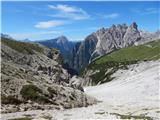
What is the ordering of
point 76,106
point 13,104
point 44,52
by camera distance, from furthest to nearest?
1. point 44,52
2. point 76,106
3. point 13,104

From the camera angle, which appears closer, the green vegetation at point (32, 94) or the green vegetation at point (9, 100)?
the green vegetation at point (9, 100)

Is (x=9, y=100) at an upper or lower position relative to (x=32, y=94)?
lower

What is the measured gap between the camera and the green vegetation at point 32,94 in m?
76.2

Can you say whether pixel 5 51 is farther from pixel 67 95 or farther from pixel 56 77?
pixel 67 95

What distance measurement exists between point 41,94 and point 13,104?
28.5 feet

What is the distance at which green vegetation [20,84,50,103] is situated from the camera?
250 feet

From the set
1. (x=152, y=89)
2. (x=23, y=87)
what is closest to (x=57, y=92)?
(x=23, y=87)

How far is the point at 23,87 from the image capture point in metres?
77.9

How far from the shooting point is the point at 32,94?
76750 millimetres

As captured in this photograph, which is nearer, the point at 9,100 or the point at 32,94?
the point at 9,100

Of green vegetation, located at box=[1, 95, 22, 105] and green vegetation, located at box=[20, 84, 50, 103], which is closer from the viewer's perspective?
green vegetation, located at box=[1, 95, 22, 105]

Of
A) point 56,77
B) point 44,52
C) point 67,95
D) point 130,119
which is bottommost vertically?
point 130,119

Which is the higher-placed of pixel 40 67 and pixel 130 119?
pixel 40 67

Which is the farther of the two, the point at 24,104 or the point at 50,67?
the point at 50,67
